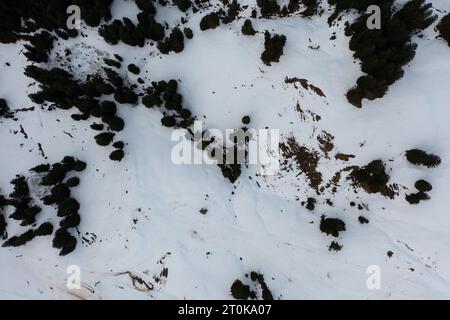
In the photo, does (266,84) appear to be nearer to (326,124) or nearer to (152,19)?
(326,124)

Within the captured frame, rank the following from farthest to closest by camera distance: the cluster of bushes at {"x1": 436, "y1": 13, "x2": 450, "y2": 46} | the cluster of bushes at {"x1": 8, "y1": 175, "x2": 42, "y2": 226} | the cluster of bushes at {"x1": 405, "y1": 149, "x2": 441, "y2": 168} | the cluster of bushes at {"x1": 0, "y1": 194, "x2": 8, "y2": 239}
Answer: the cluster of bushes at {"x1": 0, "y1": 194, "x2": 8, "y2": 239} < the cluster of bushes at {"x1": 8, "y1": 175, "x2": 42, "y2": 226} < the cluster of bushes at {"x1": 405, "y1": 149, "x2": 441, "y2": 168} < the cluster of bushes at {"x1": 436, "y1": 13, "x2": 450, "y2": 46}

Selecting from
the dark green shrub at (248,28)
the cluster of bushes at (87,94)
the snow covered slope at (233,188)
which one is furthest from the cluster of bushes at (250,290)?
the dark green shrub at (248,28)

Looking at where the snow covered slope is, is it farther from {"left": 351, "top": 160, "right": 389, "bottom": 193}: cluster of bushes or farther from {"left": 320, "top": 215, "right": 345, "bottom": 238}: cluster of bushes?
{"left": 320, "top": 215, "right": 345, "bottom": 238}: cluster of bushes

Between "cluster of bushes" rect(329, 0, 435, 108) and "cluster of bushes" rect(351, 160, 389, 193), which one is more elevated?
"cluster of bushes" rect(329, 0, 435, 108)

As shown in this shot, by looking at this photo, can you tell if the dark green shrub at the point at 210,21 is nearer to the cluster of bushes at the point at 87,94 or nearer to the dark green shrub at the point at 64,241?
the cluster of bushes at the point at 87,94

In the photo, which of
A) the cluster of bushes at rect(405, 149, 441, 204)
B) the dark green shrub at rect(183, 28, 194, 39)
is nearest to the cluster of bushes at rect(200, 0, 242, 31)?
the dark green shrub at rect(183, 28, 194, 39)
